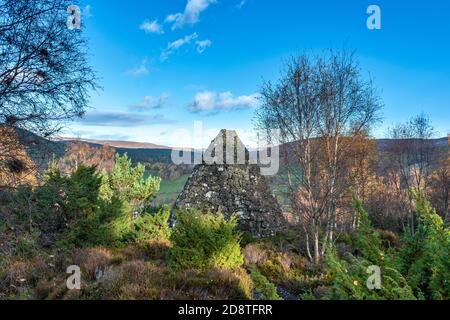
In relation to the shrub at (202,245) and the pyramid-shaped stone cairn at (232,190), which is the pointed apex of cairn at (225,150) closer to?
the pyramid-shaped stone cairn at (232,190)

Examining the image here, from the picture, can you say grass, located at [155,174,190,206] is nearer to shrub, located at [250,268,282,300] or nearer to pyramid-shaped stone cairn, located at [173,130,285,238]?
pyramid-shaped stone cairn, located at [173,130,285,238]

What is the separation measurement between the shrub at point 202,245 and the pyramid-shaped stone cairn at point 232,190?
5.69 m

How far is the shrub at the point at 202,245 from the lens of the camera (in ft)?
27.2

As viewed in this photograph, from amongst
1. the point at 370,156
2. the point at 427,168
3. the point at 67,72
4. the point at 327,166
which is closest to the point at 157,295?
the point at 67,72

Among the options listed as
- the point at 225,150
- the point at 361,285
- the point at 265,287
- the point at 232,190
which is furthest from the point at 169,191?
the point at 361,285

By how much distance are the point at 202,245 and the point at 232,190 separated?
691cm

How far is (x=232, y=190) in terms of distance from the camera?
50.5 feet

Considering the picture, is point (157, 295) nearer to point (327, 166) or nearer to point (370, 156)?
point (327, 166)

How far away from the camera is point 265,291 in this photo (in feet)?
13.1

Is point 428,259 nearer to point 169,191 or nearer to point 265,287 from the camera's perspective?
point 265,287

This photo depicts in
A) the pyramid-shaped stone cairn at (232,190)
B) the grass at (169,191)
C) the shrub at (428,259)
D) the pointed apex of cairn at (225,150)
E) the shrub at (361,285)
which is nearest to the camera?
the shrub at (361,285)

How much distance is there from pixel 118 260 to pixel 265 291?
246 inches

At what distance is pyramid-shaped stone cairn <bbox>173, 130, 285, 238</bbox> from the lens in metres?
15.1

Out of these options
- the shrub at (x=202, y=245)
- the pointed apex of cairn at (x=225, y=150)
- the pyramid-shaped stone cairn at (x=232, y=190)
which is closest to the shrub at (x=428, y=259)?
the shrub at (x=202, y=245)
